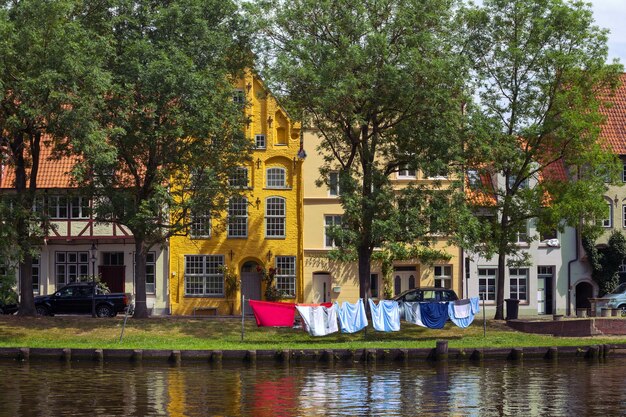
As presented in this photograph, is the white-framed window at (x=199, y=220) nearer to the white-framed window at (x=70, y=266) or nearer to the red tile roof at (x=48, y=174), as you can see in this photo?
the white-framed window at (x=70, y=266)

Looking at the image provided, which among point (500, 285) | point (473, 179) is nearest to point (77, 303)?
point (473, 179)

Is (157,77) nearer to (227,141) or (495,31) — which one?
(227,141)

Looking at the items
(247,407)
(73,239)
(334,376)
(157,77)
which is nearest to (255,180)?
(73,239)

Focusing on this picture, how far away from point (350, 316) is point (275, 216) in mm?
17921

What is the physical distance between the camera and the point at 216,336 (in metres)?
50.8

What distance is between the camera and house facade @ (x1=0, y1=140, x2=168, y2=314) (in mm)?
64500

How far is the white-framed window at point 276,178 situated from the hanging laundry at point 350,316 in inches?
719

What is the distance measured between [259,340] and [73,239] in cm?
1889

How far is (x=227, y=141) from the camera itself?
53.7 meters

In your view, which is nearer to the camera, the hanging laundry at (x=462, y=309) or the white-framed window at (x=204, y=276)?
the hanging laundry at (x=462, y=309)

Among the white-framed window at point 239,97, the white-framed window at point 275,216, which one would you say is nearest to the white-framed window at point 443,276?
the white-framed window at point 275,216

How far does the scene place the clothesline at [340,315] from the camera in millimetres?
47938

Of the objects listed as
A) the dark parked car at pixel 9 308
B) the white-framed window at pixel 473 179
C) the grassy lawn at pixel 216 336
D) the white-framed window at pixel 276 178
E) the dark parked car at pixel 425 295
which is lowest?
the grassy lawn at pixel 216 336

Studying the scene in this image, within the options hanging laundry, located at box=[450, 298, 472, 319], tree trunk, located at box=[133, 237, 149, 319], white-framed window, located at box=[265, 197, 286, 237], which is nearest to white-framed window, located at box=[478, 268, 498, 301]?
white-framed window, located at box=[265, 197, 286, 237]
